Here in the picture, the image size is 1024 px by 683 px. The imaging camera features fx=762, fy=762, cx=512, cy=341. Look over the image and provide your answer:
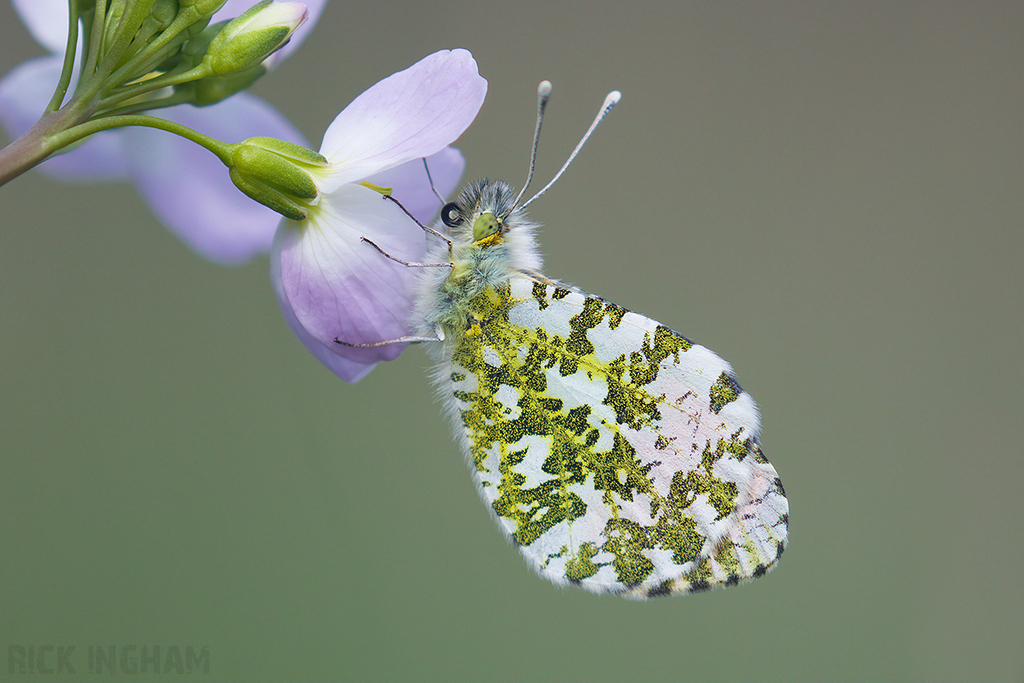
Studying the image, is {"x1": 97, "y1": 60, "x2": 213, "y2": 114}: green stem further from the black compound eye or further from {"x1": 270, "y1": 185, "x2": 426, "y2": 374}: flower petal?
the black compound eye

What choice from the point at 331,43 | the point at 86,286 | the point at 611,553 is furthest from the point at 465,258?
the point at 331,43

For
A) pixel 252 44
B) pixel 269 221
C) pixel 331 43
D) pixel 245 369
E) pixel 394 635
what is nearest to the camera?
pixel 252 44

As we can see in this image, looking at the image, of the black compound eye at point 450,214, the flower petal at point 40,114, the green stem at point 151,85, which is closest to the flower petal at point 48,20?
the flower petal at point 40,114

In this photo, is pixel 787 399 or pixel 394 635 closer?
pixel 394 635

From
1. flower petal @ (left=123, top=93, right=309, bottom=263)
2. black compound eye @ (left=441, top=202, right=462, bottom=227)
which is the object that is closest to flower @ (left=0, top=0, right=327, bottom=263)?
flower petal @ (left=123, top=93, right=309, bottom=263)

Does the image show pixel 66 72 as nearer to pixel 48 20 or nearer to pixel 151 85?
pixel 151 85

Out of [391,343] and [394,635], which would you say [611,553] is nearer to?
[391,343]

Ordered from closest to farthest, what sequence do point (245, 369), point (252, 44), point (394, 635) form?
point (252, 44) < point (394, 635) < point (245, 369)
